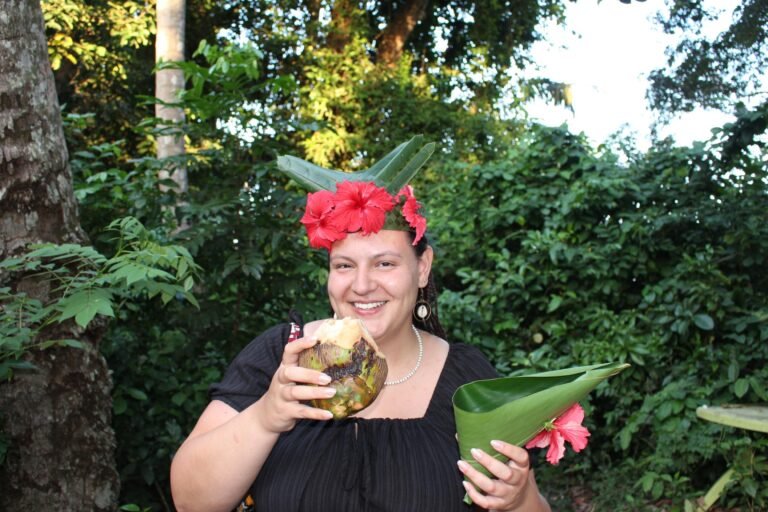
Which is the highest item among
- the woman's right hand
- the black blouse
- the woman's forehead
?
the woman's forehead

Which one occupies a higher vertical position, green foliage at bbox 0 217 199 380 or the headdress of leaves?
the headdress of leaves

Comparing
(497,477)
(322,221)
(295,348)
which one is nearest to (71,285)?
(322,221)

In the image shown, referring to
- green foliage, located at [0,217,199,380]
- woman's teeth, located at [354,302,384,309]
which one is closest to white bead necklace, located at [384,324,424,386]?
woman's teeth, located at [354,302,384,309]

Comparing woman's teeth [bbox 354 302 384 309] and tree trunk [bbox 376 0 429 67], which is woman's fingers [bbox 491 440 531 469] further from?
tree trunk [bbox 376 0 429 67]

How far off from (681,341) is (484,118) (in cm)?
868

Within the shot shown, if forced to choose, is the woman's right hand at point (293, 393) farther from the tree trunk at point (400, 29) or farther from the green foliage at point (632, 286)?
the tree trunk at point (400, 29)

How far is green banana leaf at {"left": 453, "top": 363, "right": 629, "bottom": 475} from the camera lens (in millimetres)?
1595

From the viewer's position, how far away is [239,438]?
180cm

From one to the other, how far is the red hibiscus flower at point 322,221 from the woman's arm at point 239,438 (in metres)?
0.43

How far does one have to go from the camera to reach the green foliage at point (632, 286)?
4863 millimetres

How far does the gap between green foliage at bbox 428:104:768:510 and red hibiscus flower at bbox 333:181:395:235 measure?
3215 mm

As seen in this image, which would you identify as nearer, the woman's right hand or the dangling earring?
the woman's right hand

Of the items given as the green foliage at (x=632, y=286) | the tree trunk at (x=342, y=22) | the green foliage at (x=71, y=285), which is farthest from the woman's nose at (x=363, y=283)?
the tree trunk at (x=342, y=22)

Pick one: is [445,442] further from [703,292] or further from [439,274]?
[439,274]
